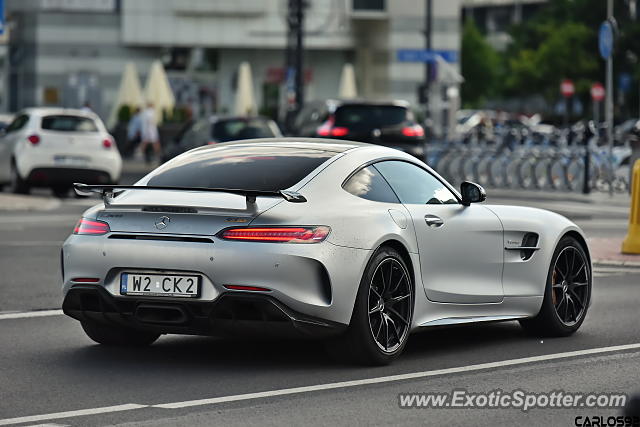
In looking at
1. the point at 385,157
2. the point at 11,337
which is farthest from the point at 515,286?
the point at 11,337

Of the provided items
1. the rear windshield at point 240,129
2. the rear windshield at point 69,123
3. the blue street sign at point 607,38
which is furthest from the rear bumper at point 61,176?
the blue street sign at point 607,38

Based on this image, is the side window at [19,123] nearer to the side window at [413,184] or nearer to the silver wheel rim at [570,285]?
the silver wheel rim at [570,285]

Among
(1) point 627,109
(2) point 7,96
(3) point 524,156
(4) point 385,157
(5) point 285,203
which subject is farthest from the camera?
(1) point 627,109

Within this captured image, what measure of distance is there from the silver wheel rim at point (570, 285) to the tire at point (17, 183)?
727 inches

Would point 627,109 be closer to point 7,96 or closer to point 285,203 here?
point 7,96

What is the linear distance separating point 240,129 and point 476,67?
78.0 metres

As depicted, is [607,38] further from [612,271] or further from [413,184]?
[413,184]

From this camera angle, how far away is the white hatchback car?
2727 cm

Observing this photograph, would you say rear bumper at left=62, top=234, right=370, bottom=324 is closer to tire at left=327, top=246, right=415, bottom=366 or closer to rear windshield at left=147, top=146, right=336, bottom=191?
tire at left=327, top=246, right=415, bottom=366

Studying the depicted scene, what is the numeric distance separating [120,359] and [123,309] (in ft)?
1.76

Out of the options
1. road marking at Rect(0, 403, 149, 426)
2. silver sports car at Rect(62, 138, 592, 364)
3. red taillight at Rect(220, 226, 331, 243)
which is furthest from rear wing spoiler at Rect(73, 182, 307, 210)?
road marking at Rect(0, 403, 149, 426)

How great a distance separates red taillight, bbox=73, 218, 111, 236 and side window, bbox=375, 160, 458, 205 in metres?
1.68

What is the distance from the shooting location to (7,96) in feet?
238

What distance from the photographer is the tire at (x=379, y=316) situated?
8.55 m
